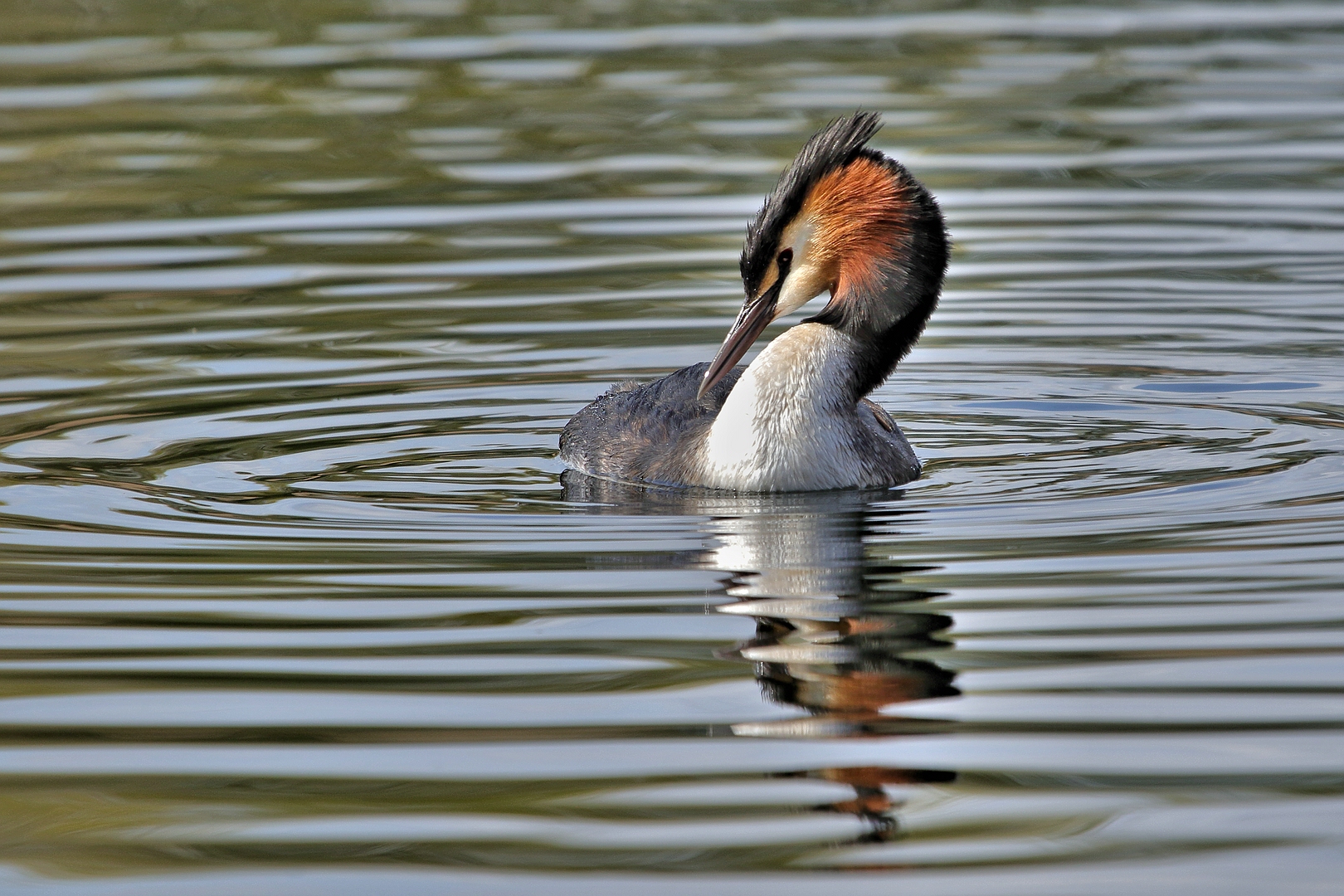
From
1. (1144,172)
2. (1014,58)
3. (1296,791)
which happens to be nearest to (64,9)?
(1014,58)

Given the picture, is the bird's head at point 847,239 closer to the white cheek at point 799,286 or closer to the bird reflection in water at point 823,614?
the white cheek at point 799,286

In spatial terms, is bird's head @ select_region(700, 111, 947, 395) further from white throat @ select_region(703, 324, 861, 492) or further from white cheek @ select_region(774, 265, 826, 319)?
white throat @ select_region(703, 324, 861, 492)

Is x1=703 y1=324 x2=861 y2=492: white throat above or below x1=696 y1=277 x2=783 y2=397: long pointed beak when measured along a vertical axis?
below

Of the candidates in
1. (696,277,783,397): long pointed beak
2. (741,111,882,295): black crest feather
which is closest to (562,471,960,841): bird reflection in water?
(696,277,783,397): long pointed beak

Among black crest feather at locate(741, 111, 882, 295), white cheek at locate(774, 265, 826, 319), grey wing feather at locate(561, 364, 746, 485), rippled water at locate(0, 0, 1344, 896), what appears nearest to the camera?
rippled water at locate(0, 0, 1344, 896)

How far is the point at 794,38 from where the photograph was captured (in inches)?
774

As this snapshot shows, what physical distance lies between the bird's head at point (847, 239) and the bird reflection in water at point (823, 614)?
664 millimetres

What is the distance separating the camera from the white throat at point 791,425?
8.09 metres

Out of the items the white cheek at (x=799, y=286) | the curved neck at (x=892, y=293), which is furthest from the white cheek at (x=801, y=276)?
the curved neck at (x=892, y=293)

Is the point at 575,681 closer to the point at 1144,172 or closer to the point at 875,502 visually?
the point at 875,502

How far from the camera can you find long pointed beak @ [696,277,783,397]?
8.25 metres

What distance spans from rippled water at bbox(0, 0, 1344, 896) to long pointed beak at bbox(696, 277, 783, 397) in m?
0.61

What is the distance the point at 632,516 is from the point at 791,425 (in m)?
0.79

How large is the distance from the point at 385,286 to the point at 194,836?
26.7 ft
